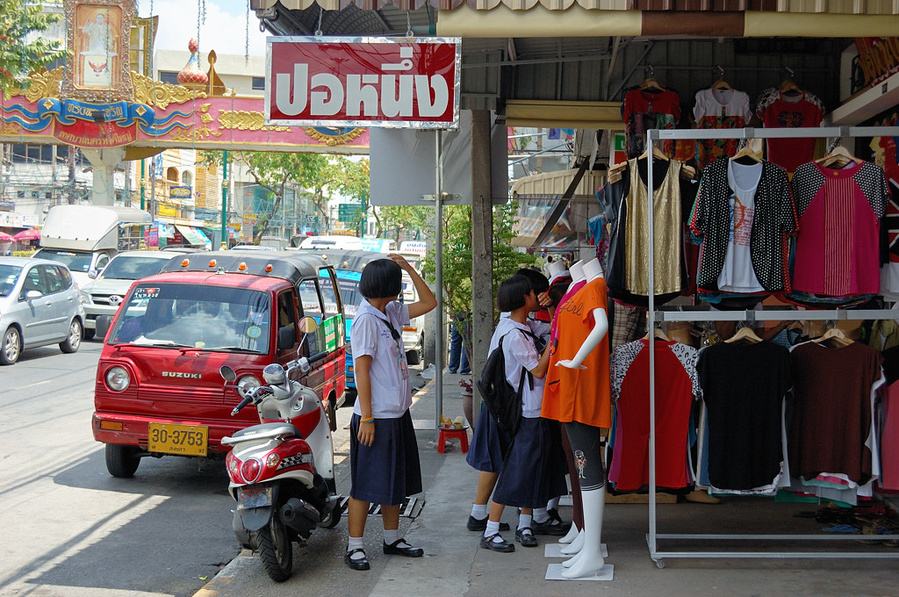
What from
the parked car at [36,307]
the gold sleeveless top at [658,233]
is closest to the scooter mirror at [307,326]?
the gold sleeveless top at [658,233]

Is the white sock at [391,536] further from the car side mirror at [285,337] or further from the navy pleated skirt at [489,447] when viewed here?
the car side mirror at [285,337]

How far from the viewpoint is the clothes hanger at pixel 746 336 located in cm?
543

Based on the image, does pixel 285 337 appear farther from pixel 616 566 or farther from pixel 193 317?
pixel 616 566

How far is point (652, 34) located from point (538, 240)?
32.8 feet

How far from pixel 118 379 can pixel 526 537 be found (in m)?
3.84

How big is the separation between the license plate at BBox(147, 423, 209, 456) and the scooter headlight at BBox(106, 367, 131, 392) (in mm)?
474

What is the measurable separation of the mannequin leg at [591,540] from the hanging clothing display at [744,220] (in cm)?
144

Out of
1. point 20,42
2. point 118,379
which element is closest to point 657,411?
point 118,379

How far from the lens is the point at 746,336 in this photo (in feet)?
17.9

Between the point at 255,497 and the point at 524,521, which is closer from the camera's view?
the point at 255,497

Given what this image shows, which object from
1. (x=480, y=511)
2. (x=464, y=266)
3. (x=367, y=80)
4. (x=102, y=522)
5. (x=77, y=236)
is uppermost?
(x=367, y=80)

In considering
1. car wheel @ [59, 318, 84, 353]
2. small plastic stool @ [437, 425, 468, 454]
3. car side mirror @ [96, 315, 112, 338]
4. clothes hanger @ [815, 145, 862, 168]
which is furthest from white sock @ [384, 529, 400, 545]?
car wheel @ [59, 318, 84, 353]

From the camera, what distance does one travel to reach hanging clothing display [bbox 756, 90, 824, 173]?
719cm

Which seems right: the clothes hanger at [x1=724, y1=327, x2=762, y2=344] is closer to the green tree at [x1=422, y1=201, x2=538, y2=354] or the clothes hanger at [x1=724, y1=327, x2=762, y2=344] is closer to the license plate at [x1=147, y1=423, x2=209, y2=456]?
the license plate at [x1=147, y1=423, x2=209, y2=456]
